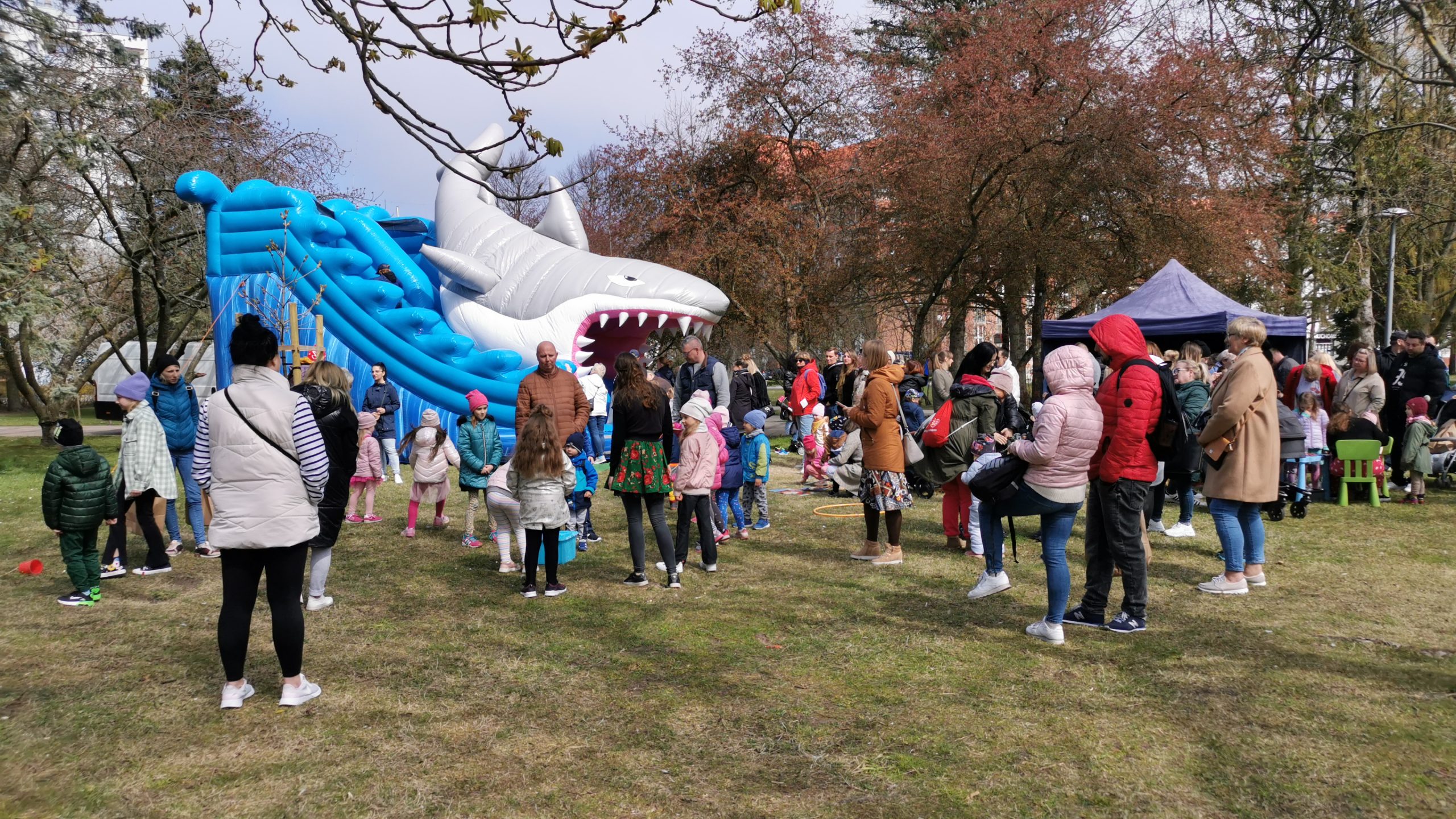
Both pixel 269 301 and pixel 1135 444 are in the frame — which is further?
pixel 269 301

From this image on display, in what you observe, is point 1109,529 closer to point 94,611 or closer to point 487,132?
point 94,611

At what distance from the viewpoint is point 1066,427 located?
4902 mm

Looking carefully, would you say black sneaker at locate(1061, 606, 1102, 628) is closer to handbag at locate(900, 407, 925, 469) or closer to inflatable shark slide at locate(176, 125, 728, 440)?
handbag at locate(900, 407, 925, 469)

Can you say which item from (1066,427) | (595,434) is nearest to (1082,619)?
(1066,427)

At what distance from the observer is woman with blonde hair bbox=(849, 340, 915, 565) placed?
6637 mm

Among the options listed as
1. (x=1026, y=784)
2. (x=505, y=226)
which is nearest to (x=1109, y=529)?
(x=1026, y=784)

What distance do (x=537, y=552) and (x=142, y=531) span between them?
9.71ft

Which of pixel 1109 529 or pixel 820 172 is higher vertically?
pixel 820 172

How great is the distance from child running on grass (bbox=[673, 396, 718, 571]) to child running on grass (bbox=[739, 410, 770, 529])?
4.25ft

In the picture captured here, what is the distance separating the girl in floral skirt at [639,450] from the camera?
6.07 meters

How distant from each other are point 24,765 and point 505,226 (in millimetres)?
12027

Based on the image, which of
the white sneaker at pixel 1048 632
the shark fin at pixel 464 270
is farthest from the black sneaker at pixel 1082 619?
the shark fin at pixel 464 270

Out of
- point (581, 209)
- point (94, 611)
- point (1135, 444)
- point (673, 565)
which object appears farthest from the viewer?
point (581, 209)

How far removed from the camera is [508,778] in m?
3.49
